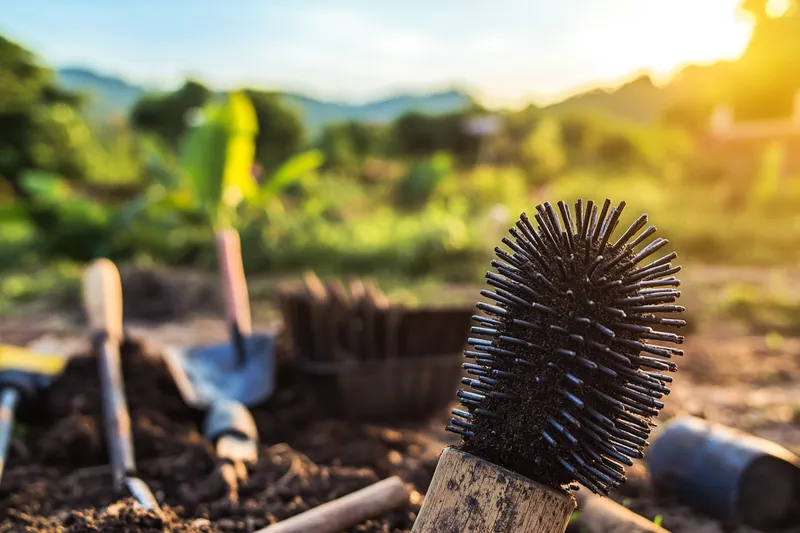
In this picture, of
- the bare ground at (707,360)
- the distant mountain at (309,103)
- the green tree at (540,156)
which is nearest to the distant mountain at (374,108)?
the distant mountain at (309,103)

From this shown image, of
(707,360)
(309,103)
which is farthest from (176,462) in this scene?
(309,103)

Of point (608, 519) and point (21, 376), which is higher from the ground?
point (608, 519)

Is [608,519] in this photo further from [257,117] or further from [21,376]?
[257,117]

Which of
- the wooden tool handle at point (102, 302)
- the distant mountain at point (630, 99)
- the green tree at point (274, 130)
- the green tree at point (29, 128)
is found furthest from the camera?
the distant mountain at point (630, 99)

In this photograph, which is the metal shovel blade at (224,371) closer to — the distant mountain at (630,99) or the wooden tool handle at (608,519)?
the wooden tool handle at (608,519)

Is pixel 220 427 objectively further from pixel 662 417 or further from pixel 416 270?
pixel 416 270

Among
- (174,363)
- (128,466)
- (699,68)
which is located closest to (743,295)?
(174,363)
